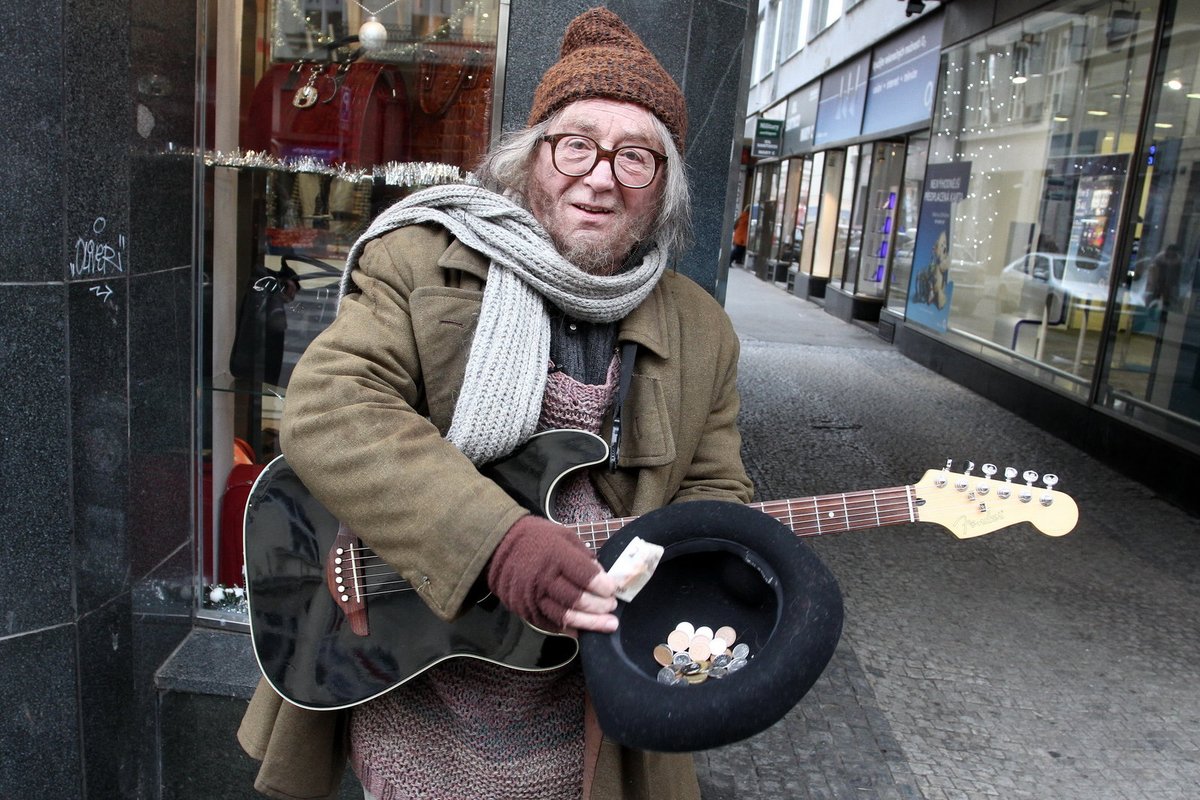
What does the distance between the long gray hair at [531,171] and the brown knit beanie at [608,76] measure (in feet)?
0.10

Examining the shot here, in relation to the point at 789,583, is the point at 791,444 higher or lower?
lower

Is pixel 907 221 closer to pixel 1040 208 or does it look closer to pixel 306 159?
pixel 1040 208

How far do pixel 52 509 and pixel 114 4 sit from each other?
1322 millimetres

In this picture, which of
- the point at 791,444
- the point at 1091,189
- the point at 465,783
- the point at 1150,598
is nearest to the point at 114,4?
the point at 465,783

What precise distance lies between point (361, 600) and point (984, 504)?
1173 millimetres

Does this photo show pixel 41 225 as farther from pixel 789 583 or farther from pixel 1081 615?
pixel 1081 615

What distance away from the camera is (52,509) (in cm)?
261

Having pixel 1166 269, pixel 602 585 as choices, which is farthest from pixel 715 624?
pixel 1166 269

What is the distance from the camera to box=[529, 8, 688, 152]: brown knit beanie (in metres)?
1.82

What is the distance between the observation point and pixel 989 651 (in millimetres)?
4406

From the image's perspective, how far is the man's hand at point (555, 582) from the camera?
1388 millimetres

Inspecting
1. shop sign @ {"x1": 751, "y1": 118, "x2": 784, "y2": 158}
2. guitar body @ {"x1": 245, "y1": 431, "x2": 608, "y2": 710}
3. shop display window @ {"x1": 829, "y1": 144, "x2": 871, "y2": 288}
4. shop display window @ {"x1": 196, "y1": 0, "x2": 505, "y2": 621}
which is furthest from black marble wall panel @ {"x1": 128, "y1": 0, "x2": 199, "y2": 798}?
shop sign @ {"x1": 751, "y1": 118, "x2": 784, "y2": 158}

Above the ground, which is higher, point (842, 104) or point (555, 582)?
point (842, 104)

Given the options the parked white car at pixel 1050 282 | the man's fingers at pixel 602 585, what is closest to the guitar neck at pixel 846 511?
the man's fingers at pixel 602 585
